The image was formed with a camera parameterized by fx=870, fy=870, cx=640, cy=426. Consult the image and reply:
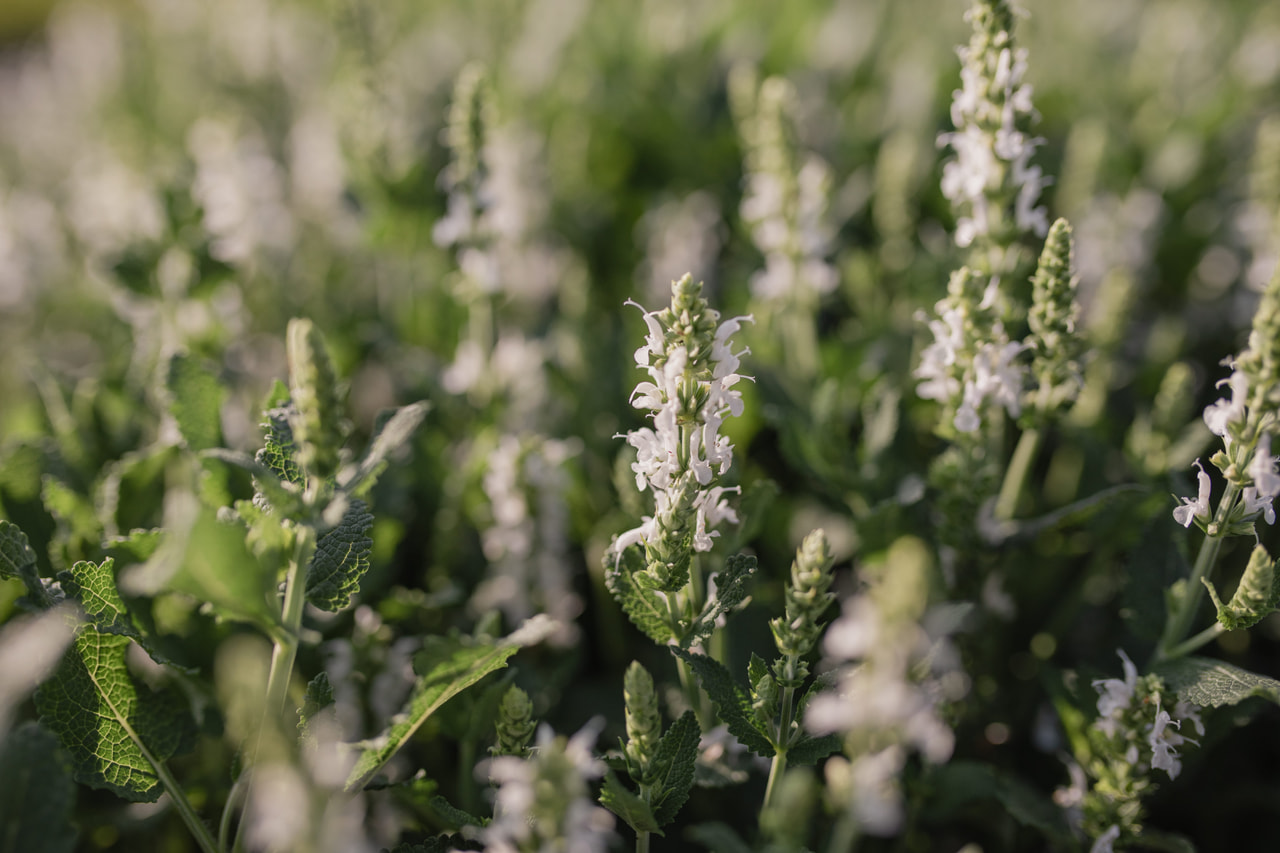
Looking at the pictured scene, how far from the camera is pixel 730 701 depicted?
1646mm

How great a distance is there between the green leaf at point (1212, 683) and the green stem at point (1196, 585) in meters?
0.05

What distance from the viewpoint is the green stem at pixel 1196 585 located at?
5.40ft

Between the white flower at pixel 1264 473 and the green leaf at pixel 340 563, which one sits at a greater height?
the white flower at pixel 1264 473

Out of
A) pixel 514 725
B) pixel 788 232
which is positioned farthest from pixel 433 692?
pixel 788 232

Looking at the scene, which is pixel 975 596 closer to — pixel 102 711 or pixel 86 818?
pixel 102 711

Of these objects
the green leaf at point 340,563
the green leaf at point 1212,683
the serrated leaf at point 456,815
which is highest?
the green leaf at point 340,563

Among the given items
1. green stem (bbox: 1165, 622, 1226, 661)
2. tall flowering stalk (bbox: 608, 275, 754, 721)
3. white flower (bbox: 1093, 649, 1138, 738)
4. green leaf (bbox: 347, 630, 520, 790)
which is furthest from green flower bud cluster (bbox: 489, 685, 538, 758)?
green stem (bbox: 1165, 622, 1226, 661)

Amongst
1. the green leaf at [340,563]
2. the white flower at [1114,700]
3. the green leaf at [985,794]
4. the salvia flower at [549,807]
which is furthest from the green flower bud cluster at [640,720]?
the white flower at [1114,700]

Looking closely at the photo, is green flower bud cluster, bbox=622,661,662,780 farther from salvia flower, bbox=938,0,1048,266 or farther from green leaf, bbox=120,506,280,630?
salvia flower, bbox=938,0,1048,266

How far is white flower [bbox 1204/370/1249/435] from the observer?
5.06 ft

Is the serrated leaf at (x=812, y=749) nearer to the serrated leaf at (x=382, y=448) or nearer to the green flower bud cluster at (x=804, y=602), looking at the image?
the green flower bud cluster at (x=804, y=602)

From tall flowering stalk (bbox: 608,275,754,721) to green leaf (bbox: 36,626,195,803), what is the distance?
1041 millimetres

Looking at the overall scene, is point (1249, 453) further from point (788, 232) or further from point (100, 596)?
point (100, 596)

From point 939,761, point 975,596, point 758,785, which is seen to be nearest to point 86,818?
point 758,785
